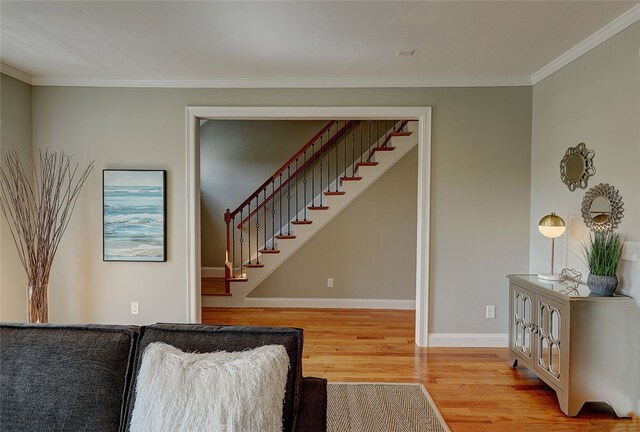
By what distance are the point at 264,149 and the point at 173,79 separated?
258cm

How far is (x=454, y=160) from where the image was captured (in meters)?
3.47

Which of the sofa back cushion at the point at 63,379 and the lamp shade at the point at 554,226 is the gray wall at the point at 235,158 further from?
the sofa back cushion at the point at 63,379

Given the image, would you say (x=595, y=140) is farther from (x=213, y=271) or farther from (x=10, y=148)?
(x=213, y=271)

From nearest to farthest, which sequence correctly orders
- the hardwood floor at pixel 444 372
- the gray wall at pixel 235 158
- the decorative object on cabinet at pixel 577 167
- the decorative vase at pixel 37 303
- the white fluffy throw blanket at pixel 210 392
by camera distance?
the white fluffy throw blanket at pixel 210 392
the hardwood floor at pixel 444 372
the decorative object on cabinet at pixel 577 167
the decorative vase at pixel 37 303
the gray wall at pixel 235 158

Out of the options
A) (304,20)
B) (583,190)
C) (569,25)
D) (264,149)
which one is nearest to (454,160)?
(583,190)

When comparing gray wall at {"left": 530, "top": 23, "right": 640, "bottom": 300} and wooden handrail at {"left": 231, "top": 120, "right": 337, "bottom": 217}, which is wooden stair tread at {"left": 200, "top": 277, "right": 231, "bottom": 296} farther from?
gray wall at {"left": 530, "top": 23, "right": 640, "bottom": 300}

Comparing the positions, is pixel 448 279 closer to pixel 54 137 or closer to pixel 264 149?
pixel 264 149

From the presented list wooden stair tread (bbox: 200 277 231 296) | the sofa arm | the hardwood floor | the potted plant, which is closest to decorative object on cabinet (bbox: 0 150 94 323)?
the hardwood floor

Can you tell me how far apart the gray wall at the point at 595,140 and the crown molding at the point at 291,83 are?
502mm

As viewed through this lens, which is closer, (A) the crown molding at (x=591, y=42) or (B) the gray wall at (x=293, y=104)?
(A) the crown molding at (x=591, y=42)

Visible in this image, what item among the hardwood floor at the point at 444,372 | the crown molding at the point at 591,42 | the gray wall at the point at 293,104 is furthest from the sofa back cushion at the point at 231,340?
the crown molding at the point at 591,42

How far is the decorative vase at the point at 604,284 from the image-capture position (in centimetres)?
227

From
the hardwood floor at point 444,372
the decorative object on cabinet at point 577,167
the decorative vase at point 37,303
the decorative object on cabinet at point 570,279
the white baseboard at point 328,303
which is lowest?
the hardwood floor at point 444,372

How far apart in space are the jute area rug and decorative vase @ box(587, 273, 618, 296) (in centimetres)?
136
